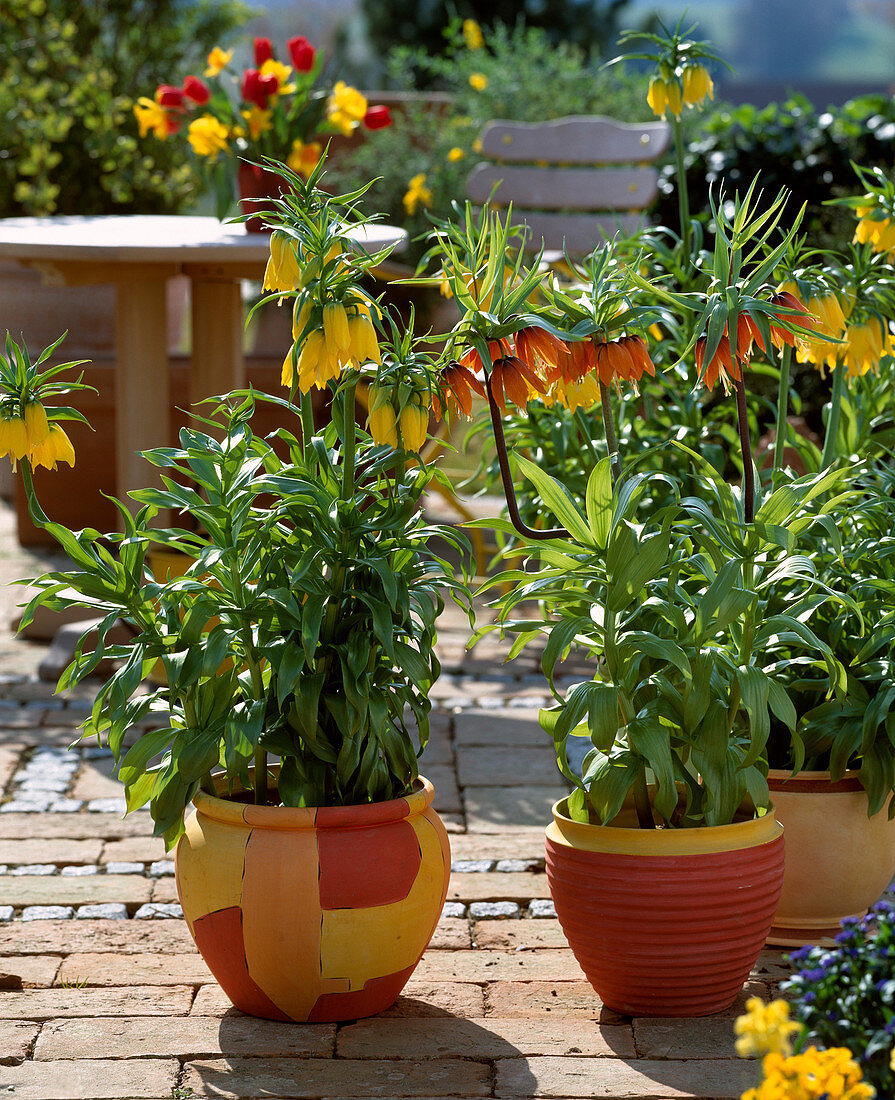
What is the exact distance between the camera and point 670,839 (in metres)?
1.92

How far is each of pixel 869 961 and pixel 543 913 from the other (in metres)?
1.08

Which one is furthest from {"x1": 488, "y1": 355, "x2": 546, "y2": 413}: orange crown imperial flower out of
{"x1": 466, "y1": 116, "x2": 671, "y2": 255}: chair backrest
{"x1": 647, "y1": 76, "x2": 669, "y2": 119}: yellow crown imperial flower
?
{"x1": 466, "y1": 116, "x2": 671, "y2": 255}: chair backrest

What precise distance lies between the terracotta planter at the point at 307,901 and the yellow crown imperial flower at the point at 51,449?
52 cm

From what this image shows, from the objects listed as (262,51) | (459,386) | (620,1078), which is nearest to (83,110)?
(262,51)

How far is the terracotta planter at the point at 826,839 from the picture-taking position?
87.8 inches

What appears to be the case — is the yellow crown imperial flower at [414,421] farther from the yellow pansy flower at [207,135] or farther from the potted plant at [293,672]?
the yellow pansy flower at [207,135]

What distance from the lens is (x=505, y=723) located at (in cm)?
362

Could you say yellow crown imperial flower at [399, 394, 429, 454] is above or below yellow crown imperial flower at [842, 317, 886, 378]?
below

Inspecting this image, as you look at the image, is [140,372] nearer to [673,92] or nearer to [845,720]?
[673,92]

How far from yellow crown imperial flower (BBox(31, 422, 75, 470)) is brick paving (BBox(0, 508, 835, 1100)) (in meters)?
0.80

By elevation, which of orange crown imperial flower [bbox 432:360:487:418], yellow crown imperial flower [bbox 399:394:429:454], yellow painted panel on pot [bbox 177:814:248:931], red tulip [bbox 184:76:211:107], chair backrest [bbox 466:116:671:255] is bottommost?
yellow painted panel on pot [bbox 177:814:248:931]

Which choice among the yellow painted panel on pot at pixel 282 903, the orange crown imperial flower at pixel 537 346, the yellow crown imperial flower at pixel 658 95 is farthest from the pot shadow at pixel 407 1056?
the yellow crown imperial flower at pixel 658 95

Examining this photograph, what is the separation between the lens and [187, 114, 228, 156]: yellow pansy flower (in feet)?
13.0

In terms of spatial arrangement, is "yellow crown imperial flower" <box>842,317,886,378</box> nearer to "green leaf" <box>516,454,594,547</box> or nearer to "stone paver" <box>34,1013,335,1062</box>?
"green leaf" <box>516,454,594,547</box>
